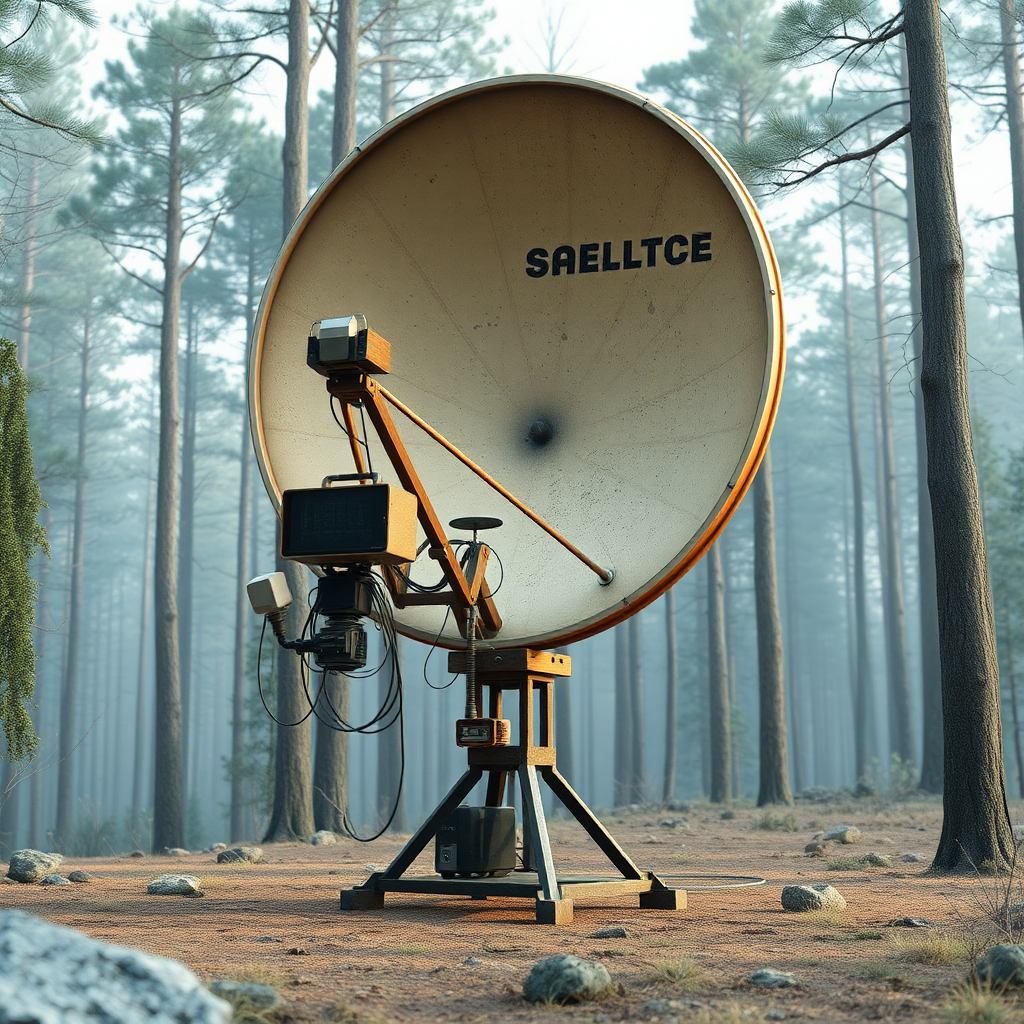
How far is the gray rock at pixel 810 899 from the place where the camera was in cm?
689

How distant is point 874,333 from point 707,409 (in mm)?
38870

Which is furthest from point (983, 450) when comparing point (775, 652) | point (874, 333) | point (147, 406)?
point (147, 406)

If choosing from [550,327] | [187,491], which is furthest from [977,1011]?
[187,491]

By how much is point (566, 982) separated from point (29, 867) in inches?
263

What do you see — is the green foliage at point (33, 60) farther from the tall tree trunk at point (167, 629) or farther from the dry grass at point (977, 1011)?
the dry grass at point (977, 1011)

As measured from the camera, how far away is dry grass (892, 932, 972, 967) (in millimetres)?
5141

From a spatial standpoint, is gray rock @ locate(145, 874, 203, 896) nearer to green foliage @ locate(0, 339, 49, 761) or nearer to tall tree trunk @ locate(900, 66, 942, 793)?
green foliage @ locate(0, 339, 49, 761)

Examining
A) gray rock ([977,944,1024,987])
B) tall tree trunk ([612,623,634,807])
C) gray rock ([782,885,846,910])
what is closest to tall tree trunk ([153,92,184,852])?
gray rock ([782,885,846,910])

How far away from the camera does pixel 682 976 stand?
4574mm

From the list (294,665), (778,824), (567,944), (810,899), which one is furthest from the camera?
(294,665)

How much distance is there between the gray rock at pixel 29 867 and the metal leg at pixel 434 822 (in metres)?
3.90

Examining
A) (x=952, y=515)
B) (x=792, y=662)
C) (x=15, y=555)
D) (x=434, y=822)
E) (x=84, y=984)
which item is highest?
(x=952, y=515)

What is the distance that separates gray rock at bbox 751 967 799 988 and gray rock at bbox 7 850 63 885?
679 cm

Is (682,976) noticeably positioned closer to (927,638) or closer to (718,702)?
(927,638)
